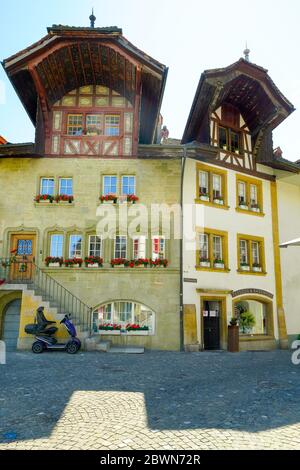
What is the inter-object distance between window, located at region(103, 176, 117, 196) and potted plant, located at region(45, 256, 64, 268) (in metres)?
3.69

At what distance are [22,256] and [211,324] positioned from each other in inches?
363

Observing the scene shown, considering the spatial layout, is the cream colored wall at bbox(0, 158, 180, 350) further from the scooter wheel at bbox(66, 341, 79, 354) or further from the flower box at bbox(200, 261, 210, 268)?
the scooter wheel at bbox(66, 341, 79, 354)

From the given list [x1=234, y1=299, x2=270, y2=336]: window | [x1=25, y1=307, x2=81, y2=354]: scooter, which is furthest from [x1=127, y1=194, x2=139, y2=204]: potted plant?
[x1=234, y1=299, x2=270, y2=336]: window

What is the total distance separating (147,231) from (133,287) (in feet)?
8.57

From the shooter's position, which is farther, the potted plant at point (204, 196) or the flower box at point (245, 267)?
the flower box at point (245, 267)

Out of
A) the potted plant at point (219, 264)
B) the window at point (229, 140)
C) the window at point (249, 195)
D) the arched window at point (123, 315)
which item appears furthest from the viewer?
the window at point (229, 140)

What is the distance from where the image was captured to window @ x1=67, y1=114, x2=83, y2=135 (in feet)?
57.9

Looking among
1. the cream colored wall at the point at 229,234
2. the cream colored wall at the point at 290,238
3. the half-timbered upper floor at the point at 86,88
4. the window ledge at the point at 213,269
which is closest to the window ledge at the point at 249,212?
the cream colored wall at the point at 229,234

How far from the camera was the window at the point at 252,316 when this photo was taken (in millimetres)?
17906

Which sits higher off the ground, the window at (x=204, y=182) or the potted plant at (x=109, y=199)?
the window at (x=204, y=182)

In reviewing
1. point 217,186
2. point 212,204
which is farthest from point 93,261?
point 217,186

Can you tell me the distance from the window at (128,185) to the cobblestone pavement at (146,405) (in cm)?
814

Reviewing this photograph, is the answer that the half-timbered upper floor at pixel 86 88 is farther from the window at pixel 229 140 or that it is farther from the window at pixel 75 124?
the window at pixel 229 140
